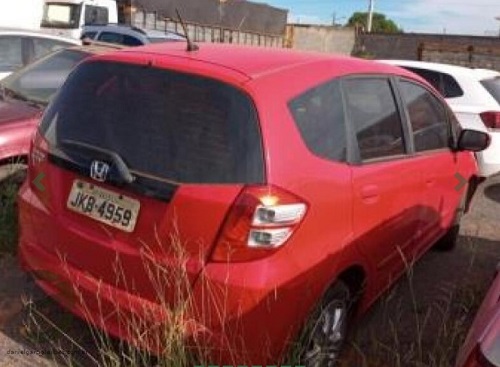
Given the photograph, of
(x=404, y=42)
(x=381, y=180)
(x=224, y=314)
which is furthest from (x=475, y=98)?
(x=404, y=42)

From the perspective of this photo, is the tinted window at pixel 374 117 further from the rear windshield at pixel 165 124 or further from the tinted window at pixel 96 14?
the tinted window at pixel 96 14

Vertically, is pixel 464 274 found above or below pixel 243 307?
below

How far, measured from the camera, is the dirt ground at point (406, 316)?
3.70m

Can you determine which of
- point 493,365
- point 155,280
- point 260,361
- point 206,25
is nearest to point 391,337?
point 260,361

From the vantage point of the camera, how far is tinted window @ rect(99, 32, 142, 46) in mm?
15545

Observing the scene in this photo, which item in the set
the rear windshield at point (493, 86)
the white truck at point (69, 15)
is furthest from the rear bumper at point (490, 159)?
the white truck at point (69, 15)

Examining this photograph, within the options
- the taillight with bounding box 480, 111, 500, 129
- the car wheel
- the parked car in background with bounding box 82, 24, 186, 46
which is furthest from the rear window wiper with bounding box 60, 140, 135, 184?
the parked car in background with bounding box 82, 24, 186, 46

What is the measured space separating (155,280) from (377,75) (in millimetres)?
1934

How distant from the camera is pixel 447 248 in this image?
5.87m

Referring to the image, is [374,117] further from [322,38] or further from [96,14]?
[322,38]

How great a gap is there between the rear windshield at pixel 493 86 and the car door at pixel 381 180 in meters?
4.50

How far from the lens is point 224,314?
287 cm

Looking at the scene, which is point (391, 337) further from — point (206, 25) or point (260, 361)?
point (206, 25)

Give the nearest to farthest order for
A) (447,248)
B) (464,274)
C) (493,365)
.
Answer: (493,365) → (464,274) → (447,248)
